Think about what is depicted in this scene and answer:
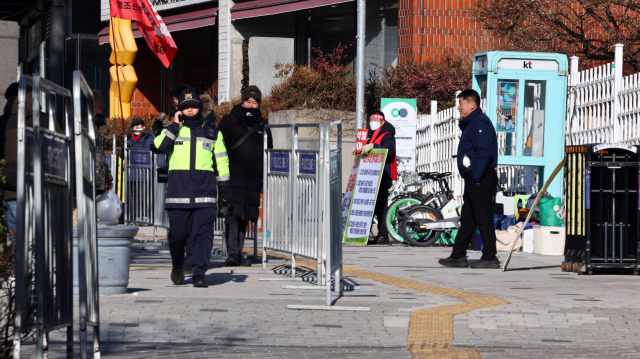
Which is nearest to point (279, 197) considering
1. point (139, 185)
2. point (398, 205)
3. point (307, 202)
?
point (307, 202)

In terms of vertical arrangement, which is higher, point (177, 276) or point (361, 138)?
point (361, 138)

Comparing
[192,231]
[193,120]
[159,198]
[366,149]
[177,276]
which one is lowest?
[177,276]

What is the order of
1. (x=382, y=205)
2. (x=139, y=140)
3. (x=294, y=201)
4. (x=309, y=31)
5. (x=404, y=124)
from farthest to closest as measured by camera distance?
(x=309, y=31), (x=404, y=124), (x=139, y=140), (x=382, y=205), (x=294, y=201)

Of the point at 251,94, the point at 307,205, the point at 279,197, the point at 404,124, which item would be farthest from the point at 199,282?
the point at 404,124

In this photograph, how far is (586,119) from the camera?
1443cm

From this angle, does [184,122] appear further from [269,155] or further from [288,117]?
[288,117]

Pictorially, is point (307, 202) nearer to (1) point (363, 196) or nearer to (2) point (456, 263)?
(2) point (456, 263)

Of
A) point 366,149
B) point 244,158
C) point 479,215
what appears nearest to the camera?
point 244,158

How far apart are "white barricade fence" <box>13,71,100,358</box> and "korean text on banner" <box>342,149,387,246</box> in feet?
25.3

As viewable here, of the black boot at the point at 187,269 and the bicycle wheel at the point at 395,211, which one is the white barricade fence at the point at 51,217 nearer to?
the black boot at the point at 187,269

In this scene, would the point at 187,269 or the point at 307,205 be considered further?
the point at 187,269

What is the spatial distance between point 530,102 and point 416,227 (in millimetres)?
3073

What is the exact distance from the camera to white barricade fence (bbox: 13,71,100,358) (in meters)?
3.78

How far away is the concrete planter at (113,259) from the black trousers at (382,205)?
6357mm
